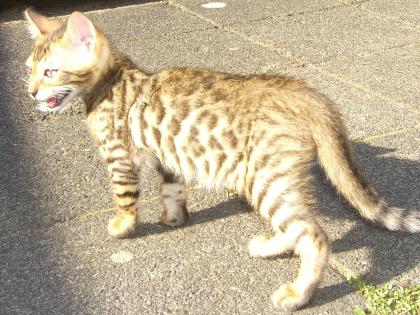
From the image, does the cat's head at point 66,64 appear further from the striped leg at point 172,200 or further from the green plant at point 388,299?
the green plant at point 388,299

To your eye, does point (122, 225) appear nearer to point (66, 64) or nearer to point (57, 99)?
point (57, 99)

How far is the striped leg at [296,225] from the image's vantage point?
3.45 m

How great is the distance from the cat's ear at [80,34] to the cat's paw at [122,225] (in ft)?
3.42

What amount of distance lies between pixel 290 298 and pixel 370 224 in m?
1.00

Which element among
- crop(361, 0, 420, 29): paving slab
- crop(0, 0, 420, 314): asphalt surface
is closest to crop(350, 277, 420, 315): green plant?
crop(0, 0, 420, 314): asphalt surface

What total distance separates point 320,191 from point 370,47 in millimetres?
3191

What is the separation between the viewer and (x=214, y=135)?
3.73 metres

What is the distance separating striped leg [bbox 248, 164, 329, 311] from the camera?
3.45 m

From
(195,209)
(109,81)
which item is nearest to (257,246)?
(195,209)

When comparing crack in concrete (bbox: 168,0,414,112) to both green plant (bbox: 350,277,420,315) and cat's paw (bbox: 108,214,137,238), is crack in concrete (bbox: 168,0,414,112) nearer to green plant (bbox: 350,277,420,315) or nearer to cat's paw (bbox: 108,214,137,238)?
green plant (bbox: 350,277,420,315)

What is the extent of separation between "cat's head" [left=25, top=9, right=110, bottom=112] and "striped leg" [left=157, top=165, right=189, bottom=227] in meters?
0.72

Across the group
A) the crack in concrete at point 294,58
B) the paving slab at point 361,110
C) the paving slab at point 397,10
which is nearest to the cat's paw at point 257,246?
the paving slab at point 361,110

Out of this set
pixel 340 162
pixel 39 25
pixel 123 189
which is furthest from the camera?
pixel 39 25

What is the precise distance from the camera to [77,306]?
3.49m
